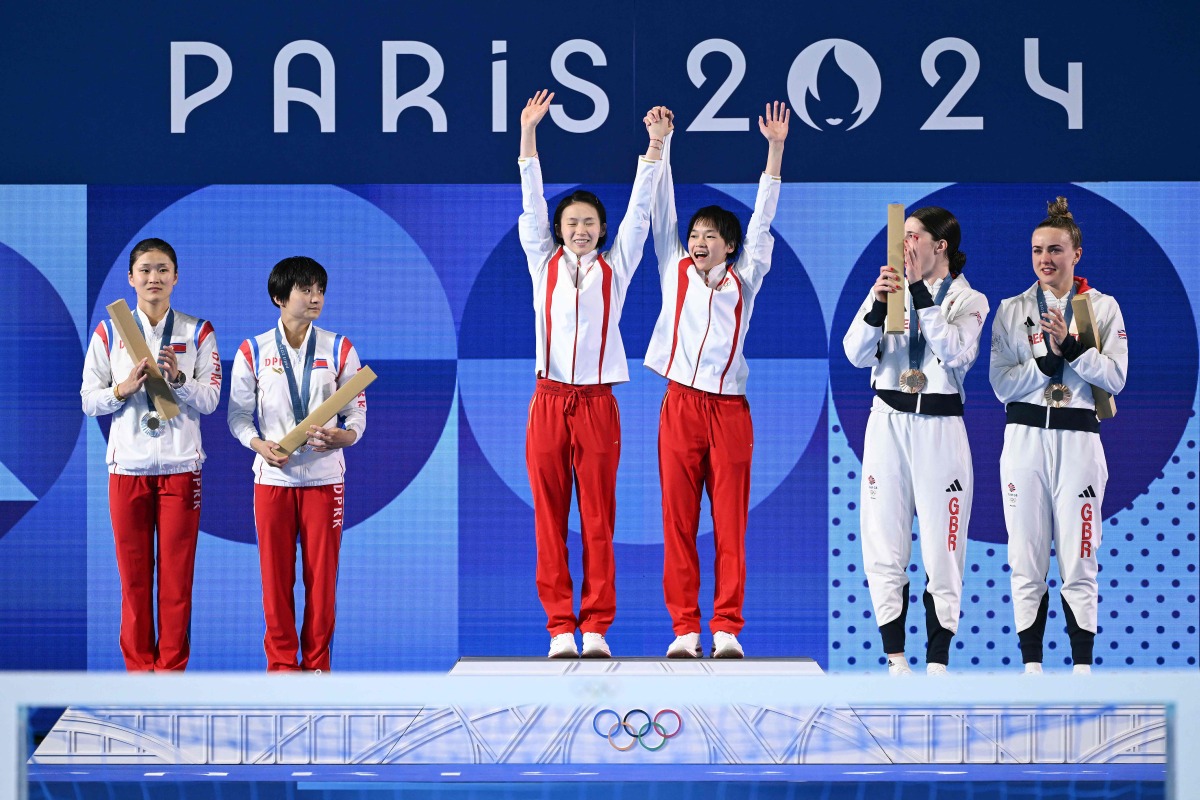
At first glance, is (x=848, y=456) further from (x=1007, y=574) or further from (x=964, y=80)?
(x=964, y=80)

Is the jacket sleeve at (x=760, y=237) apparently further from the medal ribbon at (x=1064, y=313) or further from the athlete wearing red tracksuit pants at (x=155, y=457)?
the athlete wearing red tracksuit pants at (x=155, y=457)

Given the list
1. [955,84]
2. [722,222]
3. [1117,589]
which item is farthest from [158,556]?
[1117,589]

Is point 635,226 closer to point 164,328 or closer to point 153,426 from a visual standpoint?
point 164,328

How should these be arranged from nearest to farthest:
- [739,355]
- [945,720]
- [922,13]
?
[945,720] → [739,355] → [922,13]

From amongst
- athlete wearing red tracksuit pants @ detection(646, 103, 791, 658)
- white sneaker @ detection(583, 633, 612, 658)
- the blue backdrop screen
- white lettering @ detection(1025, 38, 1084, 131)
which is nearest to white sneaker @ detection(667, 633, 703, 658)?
athlete wearing red tracksuit pants @ detection(646, 103, 791, 658)

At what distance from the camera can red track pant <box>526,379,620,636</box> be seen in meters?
5.25

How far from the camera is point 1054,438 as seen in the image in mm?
5363

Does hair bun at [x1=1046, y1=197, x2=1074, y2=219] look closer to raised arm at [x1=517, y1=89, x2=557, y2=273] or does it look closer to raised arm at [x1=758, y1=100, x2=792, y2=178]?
raised arm at [x1=758, y1=100, x2=792, y2=178]

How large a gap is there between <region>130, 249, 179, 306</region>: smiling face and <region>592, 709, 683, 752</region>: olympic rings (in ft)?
13.3

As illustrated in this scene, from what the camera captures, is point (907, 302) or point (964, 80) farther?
point (964, 80)

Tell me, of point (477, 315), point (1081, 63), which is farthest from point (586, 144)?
point (1081, 63)

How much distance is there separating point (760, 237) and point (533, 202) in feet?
3.18

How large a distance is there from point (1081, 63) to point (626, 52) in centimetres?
231

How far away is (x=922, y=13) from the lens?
6406mm
